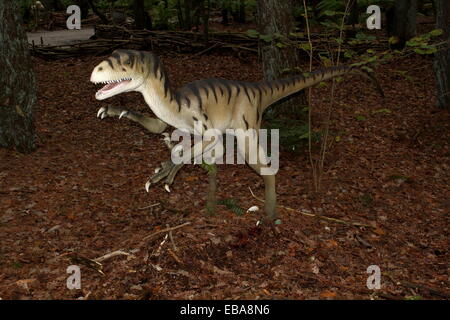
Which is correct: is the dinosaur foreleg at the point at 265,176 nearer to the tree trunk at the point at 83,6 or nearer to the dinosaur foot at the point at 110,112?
the dinosaur foot at the point at 110,112

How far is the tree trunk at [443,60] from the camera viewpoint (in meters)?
7.49

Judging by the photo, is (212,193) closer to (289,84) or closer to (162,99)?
(289,84)

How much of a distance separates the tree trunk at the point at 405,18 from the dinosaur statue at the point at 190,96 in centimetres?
716

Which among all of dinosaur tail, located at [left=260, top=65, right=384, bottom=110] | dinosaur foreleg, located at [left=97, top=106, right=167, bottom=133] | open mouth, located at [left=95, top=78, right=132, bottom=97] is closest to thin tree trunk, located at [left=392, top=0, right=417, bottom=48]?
dinosaur tail, located at [left=260, top=65, right=384, bottom=110]

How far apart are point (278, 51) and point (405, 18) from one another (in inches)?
213

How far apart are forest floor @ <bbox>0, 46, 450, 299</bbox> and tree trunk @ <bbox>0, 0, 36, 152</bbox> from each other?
0.27 metres

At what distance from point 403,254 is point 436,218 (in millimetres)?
1035

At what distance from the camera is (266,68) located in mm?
6852

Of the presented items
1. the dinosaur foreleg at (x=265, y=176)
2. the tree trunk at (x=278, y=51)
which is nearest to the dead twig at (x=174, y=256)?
the dinosaur foreleg at (x=265, y=176)

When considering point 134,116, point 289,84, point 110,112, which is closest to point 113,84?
point 110,112

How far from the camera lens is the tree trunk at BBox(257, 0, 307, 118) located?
6.48 meters

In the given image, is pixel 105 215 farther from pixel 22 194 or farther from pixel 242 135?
pixel 242 135

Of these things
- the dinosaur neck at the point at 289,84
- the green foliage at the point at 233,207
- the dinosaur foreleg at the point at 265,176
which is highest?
the dinosaur neck at the point at 289,84

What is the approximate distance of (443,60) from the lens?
7.68 metres
